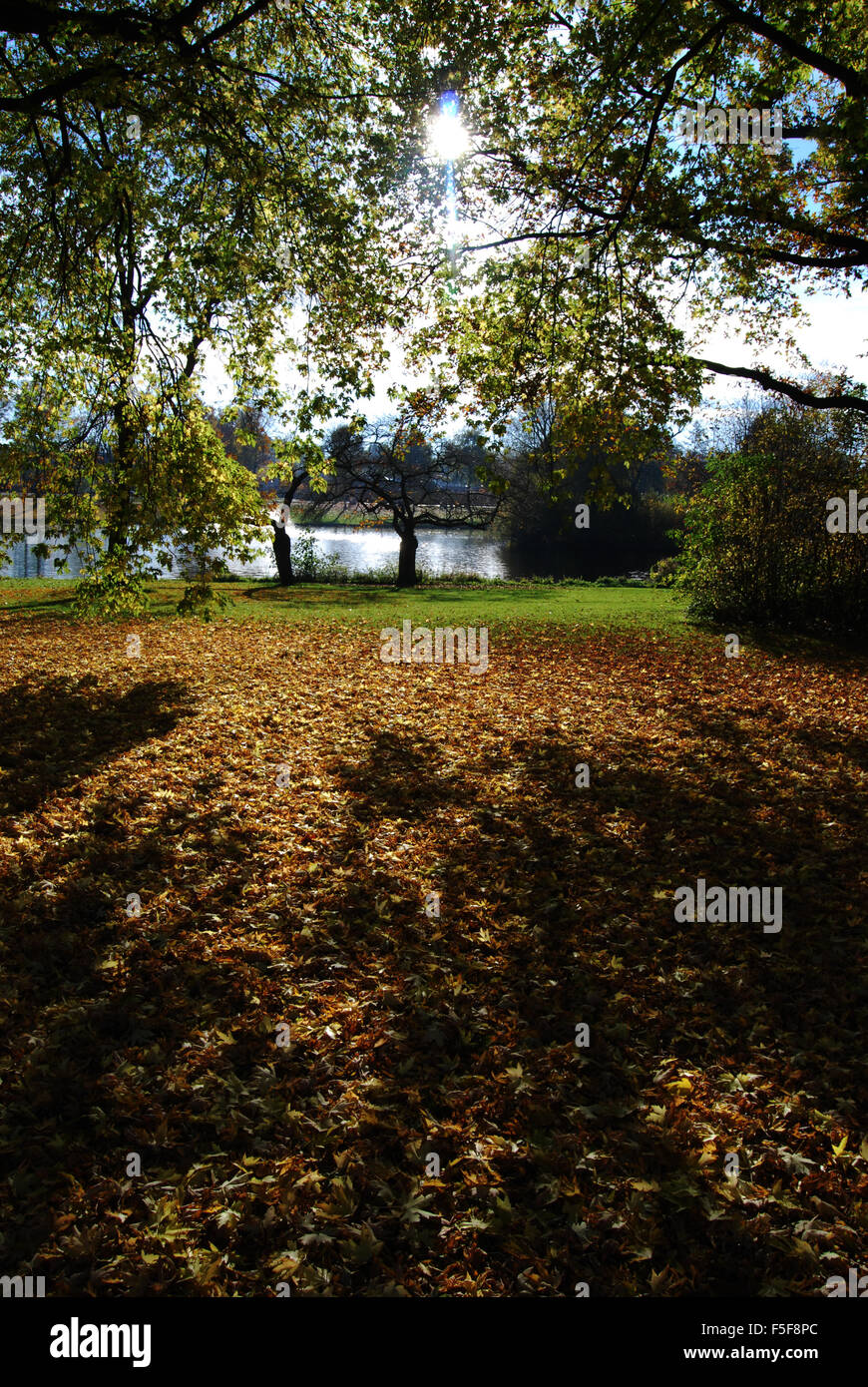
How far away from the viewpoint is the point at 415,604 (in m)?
22.2

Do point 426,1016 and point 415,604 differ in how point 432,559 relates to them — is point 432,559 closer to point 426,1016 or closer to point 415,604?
point 415,604

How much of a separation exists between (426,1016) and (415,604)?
61.4 feet

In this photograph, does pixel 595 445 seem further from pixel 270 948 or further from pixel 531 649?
pixel 270 948

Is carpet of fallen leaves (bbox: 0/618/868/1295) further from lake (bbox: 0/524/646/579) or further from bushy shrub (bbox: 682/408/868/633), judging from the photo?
lake (bbox: 0/524/646/579)

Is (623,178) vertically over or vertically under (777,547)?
over

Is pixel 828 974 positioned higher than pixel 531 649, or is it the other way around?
pixel 531 649

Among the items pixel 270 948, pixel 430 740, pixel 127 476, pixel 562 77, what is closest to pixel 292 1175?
pixel 270 948

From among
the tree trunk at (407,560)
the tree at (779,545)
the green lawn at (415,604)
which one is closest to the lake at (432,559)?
the tree trunk at (407,560)

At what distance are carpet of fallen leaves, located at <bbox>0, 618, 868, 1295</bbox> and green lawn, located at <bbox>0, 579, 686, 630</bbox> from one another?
10447 millimetres

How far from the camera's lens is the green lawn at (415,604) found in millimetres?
18719

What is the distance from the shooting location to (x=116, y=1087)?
3486 millimetres

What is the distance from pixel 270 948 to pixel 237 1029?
746 millimetres

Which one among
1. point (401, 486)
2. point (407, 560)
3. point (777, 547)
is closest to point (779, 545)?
point (777, 547)
